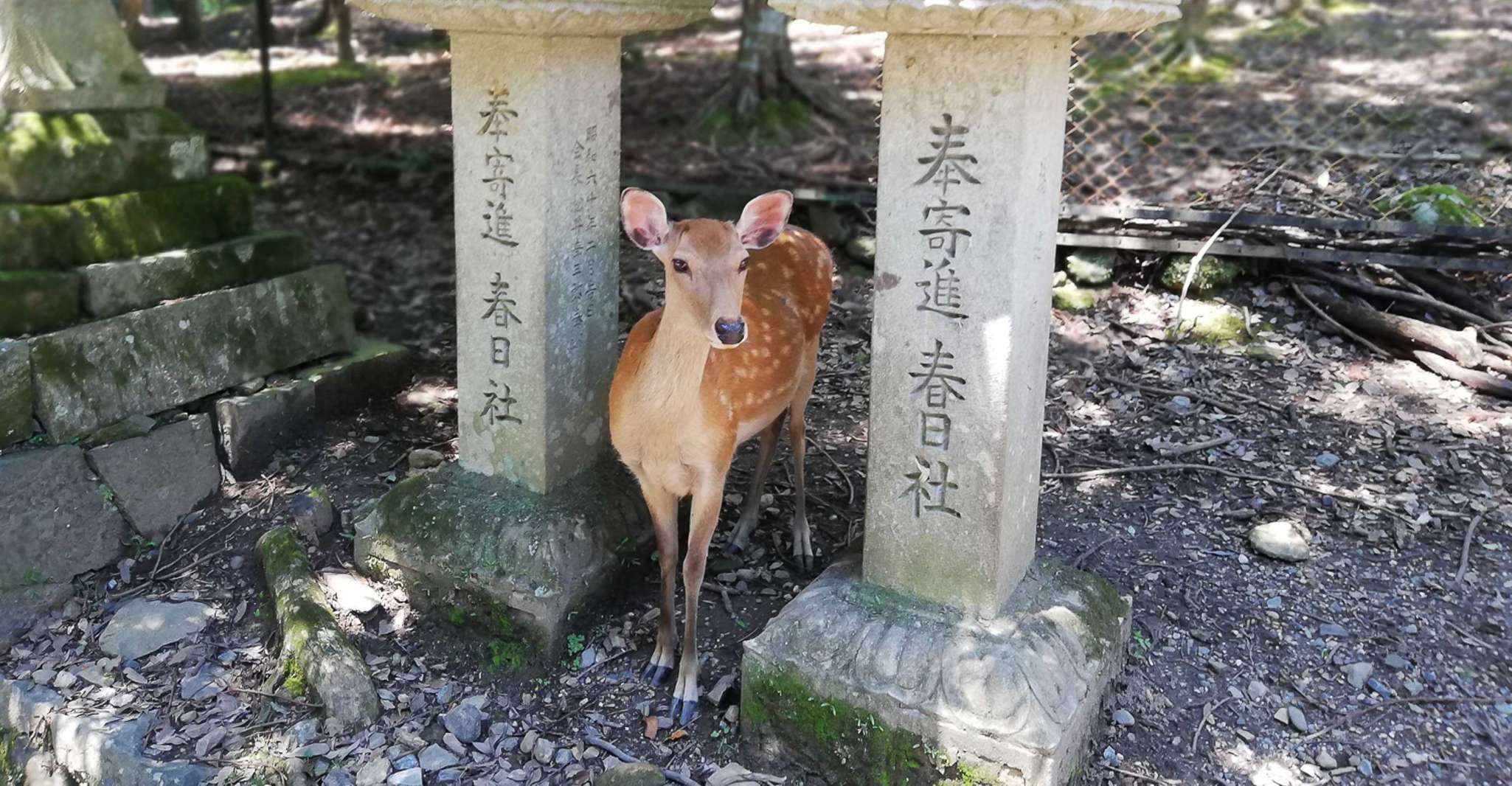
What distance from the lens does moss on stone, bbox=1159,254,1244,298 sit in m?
6.75

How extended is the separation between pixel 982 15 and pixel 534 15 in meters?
1.58

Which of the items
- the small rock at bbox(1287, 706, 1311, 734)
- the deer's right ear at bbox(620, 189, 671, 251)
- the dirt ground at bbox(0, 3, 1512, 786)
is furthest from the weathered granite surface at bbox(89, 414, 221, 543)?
the small rock at bbox(1287, 706, 1311, 734)

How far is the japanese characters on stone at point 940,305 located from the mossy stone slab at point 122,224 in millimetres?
3938

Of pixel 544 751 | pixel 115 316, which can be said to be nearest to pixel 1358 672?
pixel 544 751

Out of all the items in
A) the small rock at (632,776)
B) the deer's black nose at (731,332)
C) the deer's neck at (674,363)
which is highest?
the deer's black nose at (731,332)

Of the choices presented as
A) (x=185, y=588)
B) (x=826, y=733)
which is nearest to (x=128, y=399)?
(x=185, y=588)

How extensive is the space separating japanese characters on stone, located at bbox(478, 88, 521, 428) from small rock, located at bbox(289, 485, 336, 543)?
39.5 inches

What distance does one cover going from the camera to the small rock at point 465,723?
400 centimetres

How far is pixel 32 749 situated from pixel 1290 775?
14.2 ft

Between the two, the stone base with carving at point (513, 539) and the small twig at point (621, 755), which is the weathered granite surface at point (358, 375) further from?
the small twig at point (621, 755)

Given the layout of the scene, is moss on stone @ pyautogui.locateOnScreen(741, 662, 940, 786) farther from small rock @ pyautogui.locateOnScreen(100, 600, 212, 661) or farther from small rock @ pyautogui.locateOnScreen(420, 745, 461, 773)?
small rock @ pyautogui.locateOnScreen(100, 600, 212, 661)

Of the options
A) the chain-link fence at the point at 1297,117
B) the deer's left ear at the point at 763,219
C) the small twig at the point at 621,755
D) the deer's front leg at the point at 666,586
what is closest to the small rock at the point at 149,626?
the small twig at the point at 621,755

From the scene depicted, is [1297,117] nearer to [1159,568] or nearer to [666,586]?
[1159,568]

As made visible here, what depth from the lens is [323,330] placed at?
20.1ft
